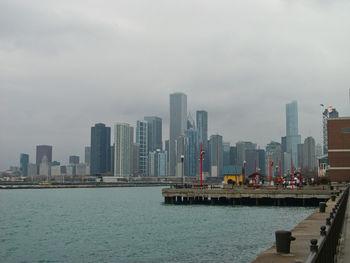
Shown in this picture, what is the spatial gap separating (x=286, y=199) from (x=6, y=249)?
48096mm

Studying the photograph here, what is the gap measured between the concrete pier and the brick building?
35.5m

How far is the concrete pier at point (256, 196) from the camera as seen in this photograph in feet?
219

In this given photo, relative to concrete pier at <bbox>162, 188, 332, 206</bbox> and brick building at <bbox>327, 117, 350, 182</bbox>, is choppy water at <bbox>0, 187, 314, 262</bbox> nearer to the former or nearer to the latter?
concrete pier at <bbox>162, 188, 332, 206</bbox>

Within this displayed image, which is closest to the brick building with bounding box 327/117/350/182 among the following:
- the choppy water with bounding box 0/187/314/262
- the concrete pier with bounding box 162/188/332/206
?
the concrete pier with bounding box 162/188/332/206

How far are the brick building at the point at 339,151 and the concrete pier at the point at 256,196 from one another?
35.5m

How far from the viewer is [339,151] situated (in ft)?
340

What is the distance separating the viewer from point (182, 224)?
46500 millimetres

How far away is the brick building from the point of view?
10306 cm

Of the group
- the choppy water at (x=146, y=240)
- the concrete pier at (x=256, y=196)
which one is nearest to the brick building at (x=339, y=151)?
the concrete pier at (x=256, y=196)

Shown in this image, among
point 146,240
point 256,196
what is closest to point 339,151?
point 256,196

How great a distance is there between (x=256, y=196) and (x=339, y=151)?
4336cm

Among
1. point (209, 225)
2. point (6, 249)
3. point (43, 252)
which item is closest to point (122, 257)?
point (43, 252)

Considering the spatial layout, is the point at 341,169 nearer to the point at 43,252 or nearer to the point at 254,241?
the point at 254,241

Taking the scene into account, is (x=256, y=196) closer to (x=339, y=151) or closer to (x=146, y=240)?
(x=146, y=240)
